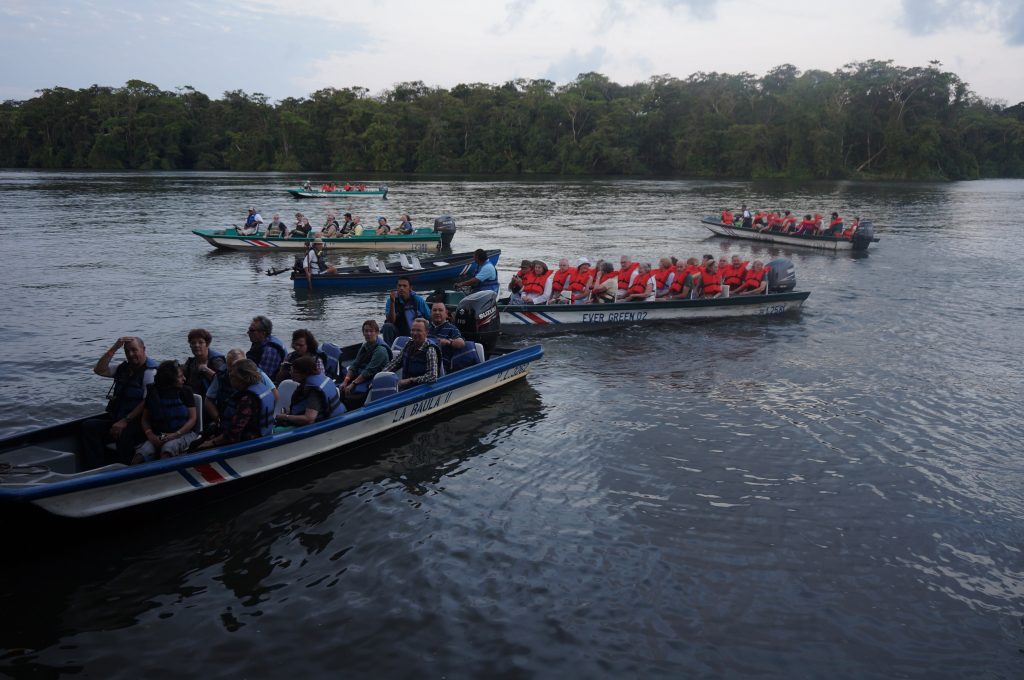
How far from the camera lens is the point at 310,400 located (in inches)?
382

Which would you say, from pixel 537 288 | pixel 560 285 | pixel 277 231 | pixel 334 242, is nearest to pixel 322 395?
pixel 537 288

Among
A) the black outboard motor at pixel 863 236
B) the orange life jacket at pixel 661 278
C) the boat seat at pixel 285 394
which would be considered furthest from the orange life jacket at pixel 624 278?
the black outboard motor at pixel 863 236

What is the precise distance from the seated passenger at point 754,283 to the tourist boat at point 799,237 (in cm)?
1377

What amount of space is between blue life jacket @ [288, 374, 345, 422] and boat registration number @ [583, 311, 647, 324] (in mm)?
8749

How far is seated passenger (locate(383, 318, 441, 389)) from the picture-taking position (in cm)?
1123

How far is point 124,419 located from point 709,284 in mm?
14116

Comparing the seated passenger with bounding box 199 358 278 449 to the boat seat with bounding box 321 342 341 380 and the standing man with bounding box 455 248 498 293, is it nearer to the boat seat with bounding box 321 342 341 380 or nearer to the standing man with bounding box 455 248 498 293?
the boat seat with bounding box 321 342 341 380

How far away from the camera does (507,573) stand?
25.1 ft

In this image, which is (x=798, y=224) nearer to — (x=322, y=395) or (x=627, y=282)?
(x=627, y=282)

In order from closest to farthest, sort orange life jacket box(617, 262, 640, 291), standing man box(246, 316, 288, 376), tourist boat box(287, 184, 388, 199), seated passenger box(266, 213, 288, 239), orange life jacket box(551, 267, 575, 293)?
standing man box(246, 316, 288, 376) → orange life jacket box(551, 267, 575, 293) → orange life jacket box(617, 262, 640, 291) → seated passenger box(266, 213, 288, 239) → tourist boat box(287, 184, 388, 199)

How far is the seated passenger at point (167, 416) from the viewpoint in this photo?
8570 mm

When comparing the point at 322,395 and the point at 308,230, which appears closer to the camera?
the point at 322,395

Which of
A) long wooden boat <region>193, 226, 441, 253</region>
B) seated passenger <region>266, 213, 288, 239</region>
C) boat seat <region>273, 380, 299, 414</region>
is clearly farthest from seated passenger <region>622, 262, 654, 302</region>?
seated passenger <region>266, 213, 288, 239</region>

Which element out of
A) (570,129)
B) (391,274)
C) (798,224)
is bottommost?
(391,274)
